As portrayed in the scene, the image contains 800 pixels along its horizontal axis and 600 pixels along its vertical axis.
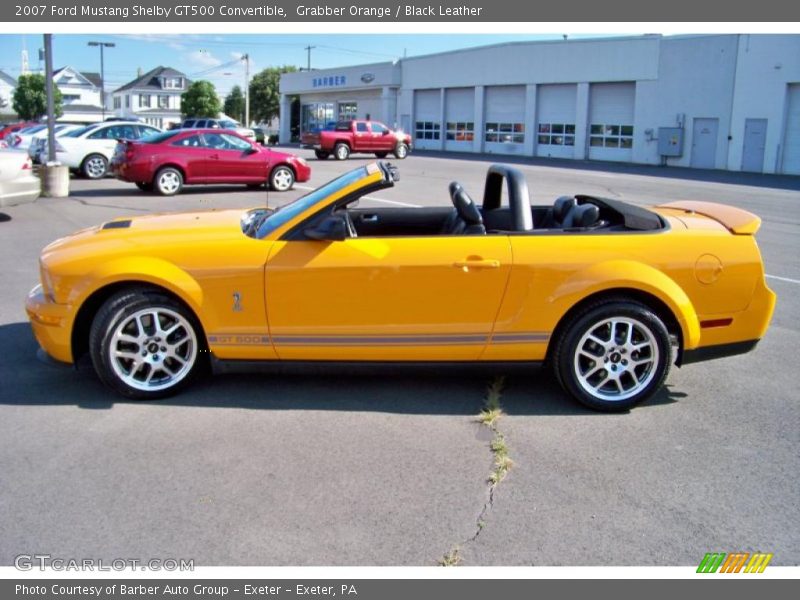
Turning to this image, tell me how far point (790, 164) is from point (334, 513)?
34.5 meters

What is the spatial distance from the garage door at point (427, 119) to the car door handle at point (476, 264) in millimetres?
48481

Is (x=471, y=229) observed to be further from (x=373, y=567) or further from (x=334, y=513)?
(x=373, y=567)

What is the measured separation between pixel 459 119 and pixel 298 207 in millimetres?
46972

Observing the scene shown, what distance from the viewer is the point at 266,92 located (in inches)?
3580

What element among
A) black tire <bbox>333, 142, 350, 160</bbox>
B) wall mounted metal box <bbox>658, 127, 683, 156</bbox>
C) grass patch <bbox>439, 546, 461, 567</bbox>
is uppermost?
wall mounted metal box <bbox>658, 127, 683, 156</bbox>

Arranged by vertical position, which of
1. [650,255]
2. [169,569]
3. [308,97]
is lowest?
[169,569]

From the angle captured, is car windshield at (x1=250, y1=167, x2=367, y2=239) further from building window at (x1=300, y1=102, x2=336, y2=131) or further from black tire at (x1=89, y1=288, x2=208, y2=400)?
building window at (x1=300, y1=102, x2=336, y2=131)

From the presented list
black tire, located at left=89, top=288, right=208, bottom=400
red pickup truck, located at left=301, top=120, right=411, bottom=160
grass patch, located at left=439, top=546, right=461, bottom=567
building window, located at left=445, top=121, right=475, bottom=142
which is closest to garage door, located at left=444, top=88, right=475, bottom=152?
building window, located at left=445, top=121, right=475, bottom=142

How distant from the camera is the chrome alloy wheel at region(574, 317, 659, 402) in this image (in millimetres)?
4859

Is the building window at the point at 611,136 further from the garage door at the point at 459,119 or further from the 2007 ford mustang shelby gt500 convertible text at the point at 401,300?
the 2007 ford mustang shelby gt500 convertible text at the point at 401,300

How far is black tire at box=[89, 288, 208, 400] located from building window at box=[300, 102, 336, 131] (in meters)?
59.6

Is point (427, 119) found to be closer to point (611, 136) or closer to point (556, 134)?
point (556, 134)

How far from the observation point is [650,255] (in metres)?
4.91

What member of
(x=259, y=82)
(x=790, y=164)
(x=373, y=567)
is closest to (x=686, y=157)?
(x=790, y=164)
